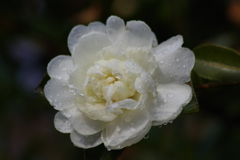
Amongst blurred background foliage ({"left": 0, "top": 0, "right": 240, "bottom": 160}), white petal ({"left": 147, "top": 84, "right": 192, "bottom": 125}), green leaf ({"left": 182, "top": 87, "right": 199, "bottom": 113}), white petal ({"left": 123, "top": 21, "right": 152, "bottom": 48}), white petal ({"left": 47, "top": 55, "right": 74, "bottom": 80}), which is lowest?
blurred background foliage ({"left": 0, "top": 0, "right": 240, "bottom": 160})

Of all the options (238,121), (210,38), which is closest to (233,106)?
(238,121)

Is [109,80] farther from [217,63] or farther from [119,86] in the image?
[217,63]

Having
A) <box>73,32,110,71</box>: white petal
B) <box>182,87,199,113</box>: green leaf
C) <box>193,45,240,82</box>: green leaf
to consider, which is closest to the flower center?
<box>73,32,110,71</box>: white petal

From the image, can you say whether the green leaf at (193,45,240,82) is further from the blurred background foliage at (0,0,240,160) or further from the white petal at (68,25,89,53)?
the white petal at (68,25,89,53)

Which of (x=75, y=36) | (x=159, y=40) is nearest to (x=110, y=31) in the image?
(x=75, y=36)

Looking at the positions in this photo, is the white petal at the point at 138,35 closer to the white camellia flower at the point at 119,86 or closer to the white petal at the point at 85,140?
the white camellia flower at the point at 119,86

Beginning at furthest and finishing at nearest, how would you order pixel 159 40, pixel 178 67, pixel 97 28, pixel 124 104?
1. pixel 159 40
2. pixel 97 28
3. pixel 178 67
4. pixel 124 104
